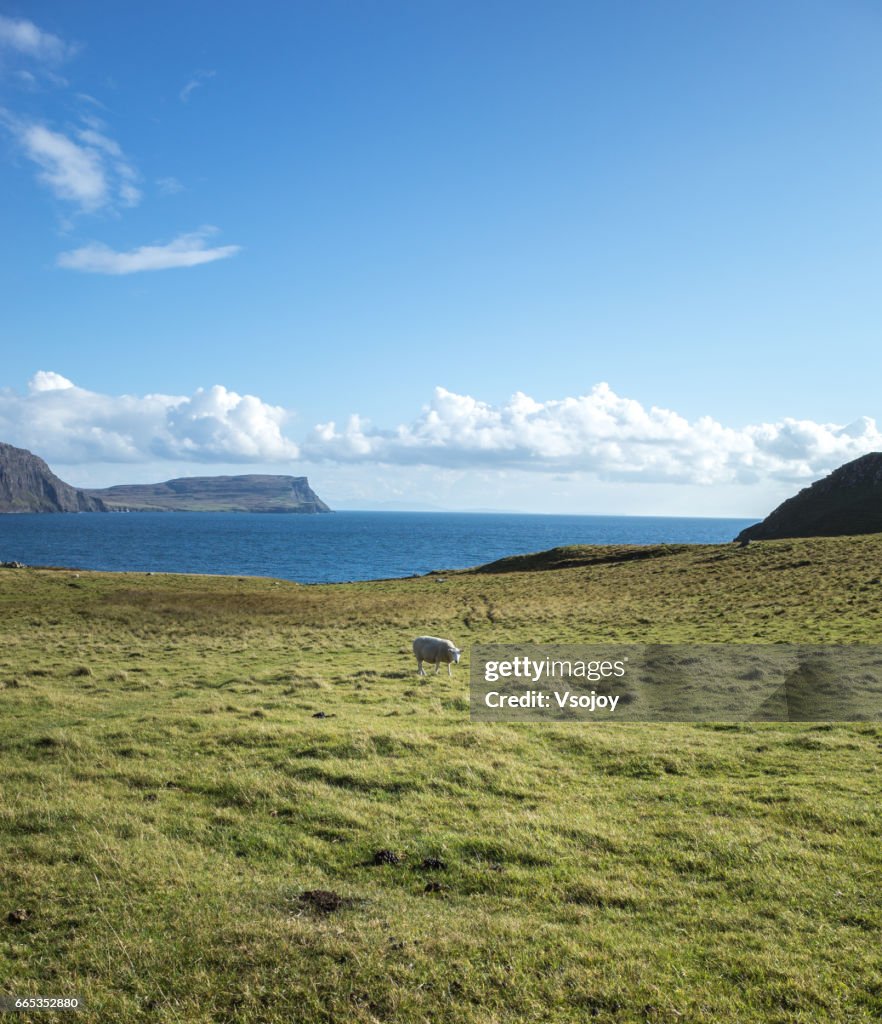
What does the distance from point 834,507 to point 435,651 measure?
107 m

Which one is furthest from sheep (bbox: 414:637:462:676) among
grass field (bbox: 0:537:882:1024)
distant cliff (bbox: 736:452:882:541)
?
distant cliff (bbox: 736:452:882:541)

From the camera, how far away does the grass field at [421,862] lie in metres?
6.73

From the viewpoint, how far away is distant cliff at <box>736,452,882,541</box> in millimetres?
100750

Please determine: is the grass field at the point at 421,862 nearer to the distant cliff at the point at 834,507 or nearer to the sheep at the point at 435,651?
the sheep at the point at 435,651

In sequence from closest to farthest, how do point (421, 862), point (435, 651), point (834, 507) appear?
point (421, 862), point (435, 651), point (834, 507)

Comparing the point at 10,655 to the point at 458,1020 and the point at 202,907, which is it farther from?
the point at 458,1020

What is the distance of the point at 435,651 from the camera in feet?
89.3

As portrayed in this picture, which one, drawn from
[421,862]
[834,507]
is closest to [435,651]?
[421,862]

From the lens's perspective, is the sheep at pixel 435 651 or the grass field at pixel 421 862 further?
the sheep at pixel 435 651

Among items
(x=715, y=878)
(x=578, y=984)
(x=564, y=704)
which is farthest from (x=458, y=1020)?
(x=564, y=704)

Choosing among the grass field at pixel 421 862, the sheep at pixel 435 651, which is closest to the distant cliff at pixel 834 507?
the sheep at pixel 435 651

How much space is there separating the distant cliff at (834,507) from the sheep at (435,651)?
3288 inches

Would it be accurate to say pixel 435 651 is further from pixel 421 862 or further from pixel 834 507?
pixel 834 507

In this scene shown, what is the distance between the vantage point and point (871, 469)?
116562 millimetres
